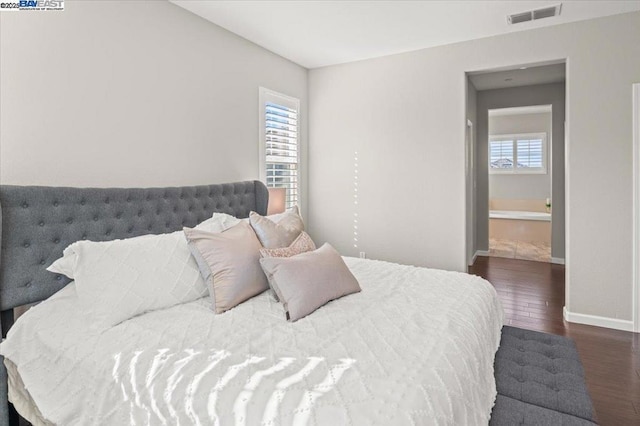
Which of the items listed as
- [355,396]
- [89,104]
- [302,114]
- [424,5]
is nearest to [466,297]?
[355,396]

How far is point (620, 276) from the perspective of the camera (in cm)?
339

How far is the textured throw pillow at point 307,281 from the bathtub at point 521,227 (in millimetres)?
6676

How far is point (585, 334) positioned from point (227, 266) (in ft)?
10.5

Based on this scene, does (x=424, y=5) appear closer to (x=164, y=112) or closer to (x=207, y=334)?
(x=164, y=112)

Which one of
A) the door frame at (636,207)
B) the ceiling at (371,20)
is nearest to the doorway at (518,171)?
the door frame at (636,207)

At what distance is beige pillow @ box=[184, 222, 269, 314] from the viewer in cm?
201

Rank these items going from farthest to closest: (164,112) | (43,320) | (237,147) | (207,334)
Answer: (237,147), (164,112), (43,320), (207,334)

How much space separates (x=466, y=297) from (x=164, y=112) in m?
2.53

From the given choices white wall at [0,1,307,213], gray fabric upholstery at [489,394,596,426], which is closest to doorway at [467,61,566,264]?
white wall at [0,1,307,213]

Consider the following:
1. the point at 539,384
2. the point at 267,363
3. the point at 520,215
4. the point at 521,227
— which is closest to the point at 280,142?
the point at 267,363

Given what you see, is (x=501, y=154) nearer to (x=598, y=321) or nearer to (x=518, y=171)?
(x=518, y=171)

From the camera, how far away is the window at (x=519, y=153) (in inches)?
336

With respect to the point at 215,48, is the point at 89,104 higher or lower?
lower

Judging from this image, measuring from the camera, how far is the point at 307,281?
6.41 feet
